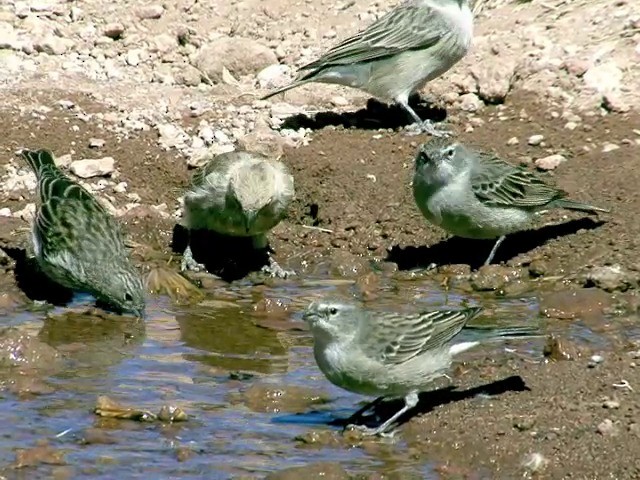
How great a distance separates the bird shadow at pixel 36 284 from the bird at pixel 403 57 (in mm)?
3258

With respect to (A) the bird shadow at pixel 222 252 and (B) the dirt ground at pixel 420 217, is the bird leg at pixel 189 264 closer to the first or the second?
(A) the bird shadow at pixel 222 252

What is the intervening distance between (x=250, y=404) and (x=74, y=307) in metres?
2.72

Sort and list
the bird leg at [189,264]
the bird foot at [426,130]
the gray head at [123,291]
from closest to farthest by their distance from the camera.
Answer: the gray head at [123,291]
the bird leg at [189,264]
the bird foot at [426,130]

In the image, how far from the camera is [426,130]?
1410cm

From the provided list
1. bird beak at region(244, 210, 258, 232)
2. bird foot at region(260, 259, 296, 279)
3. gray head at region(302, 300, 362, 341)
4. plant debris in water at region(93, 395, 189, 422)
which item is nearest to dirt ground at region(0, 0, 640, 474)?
bird foot at region(260, 259, 296, 279)

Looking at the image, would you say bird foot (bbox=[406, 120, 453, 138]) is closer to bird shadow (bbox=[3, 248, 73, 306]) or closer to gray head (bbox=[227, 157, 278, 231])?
gray head (bbox=[227, 157, 278, 231])

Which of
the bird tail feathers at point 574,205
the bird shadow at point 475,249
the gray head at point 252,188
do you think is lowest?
the bird shadow at point 475,249

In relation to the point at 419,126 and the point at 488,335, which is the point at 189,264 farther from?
the point at 488,335

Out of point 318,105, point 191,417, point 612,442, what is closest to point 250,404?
point 191,417

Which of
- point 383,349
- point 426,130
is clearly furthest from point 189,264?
point 383,349

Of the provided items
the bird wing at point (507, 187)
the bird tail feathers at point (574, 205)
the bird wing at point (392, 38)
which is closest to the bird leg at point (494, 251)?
the bird wing at point (507, 187)

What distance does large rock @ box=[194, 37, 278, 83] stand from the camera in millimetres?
15266

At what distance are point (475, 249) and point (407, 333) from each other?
3.85 meters

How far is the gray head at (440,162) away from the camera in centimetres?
1191
